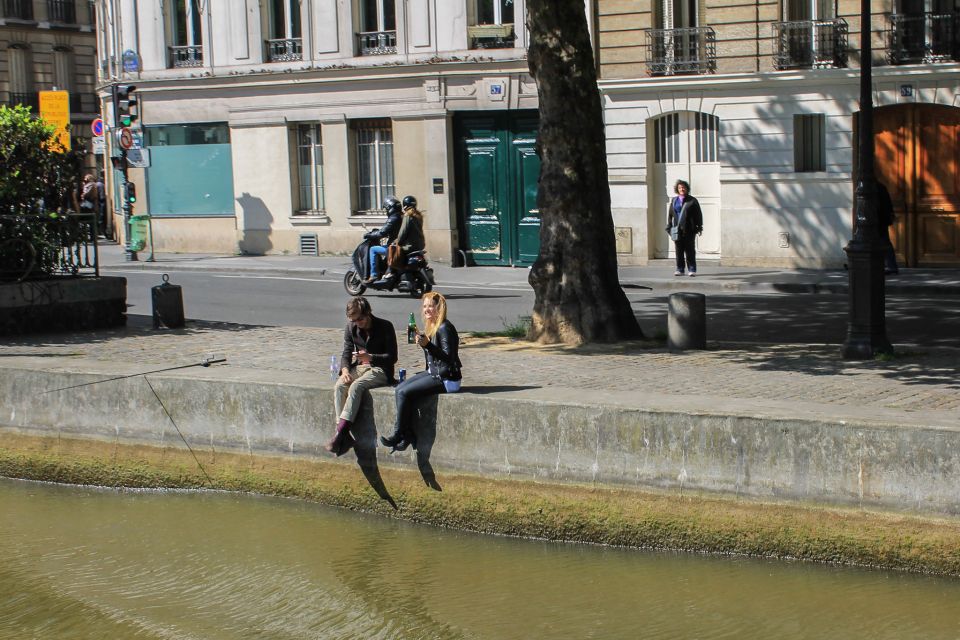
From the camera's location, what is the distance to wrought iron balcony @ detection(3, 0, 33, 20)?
49969 mm

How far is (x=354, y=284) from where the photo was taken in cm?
2205

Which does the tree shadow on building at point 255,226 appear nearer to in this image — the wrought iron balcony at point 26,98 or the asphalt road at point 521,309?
the asphalt road at point 521,309

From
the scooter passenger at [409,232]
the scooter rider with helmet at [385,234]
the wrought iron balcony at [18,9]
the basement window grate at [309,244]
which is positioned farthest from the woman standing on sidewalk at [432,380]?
the wrought iron balcony at [18,9]

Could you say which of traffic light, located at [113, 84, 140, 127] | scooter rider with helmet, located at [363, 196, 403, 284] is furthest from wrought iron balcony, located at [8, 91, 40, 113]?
scooter rider with helmet, located at [363, 196, 403, 284]

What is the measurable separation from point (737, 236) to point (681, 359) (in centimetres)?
1185

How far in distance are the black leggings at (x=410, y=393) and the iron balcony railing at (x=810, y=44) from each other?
15.2 m

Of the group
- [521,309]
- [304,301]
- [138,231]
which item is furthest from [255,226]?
[521,309]

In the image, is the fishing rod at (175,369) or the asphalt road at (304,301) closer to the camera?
the fishing rod at (175,369)

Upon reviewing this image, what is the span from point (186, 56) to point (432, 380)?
72.7ft

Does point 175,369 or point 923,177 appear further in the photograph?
point 923,177

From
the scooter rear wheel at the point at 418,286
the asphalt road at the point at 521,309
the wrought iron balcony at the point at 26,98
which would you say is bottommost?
the asphalt road at the point at 521,309

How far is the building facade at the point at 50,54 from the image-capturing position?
5006 cm

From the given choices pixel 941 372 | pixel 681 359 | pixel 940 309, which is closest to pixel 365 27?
pixel 940 309

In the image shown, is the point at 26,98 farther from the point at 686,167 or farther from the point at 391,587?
the point at 391,587
